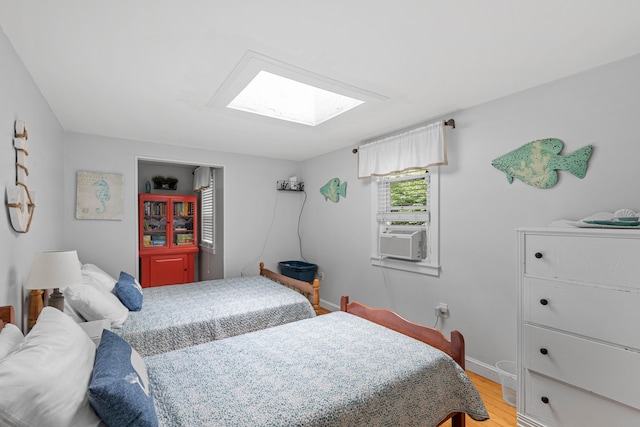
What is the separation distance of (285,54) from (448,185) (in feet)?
6.33

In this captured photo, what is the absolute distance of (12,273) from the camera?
5.57 ft

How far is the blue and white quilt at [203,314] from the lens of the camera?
7.55 feet

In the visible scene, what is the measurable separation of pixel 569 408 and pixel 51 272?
126 inches

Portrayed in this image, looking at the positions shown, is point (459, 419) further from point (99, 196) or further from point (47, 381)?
point (99, 196)

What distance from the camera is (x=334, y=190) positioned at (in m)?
4.27

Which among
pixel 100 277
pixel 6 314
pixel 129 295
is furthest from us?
pixel 100 277

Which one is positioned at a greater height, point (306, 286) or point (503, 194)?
point (503, 194)

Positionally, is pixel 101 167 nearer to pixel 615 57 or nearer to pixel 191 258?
pixel 191 258

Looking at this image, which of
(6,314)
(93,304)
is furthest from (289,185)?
(6,314)

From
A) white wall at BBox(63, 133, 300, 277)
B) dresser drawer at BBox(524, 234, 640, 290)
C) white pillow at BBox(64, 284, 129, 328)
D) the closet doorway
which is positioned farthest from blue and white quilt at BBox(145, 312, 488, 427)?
the closet doorway

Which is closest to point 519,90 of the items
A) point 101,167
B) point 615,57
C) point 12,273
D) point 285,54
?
point 615,57

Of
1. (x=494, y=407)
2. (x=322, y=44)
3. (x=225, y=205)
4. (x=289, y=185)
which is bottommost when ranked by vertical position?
(x=494, y=407)

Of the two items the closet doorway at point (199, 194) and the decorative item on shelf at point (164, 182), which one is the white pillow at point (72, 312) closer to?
the closet doorway at point (199, 194)

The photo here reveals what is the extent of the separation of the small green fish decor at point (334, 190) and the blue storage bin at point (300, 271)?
1064mm
